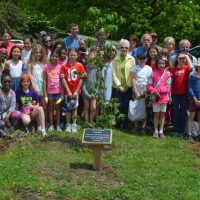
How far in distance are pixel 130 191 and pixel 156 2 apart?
1703 cm

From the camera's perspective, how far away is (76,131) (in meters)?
10.5

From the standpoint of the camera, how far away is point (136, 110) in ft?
36.4

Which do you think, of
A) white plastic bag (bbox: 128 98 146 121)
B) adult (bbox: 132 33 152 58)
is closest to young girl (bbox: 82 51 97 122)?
white plastic bag (bbox: 128 98 146 121)

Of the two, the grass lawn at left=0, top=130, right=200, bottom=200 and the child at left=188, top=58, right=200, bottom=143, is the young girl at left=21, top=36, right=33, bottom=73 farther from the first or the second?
the child at left=188, top=58, right=200, bottom=143

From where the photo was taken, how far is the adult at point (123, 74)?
36.8 feet

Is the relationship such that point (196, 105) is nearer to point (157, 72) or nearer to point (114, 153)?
point (157, 72)

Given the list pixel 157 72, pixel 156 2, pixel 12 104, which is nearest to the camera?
pixel 12 104

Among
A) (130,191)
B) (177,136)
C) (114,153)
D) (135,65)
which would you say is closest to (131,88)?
(135,65)

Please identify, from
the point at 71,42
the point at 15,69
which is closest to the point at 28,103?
the point at 15,69

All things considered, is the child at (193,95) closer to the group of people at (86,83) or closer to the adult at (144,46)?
the group of people at (86,83)

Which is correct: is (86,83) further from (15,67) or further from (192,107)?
(192,107)

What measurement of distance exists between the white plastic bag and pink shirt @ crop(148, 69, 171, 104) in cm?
39

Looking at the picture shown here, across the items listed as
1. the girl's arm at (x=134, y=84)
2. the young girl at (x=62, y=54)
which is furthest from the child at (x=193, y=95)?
the young girl at (x=62, y=54)

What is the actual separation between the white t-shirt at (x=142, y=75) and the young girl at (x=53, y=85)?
1694 millimetres
